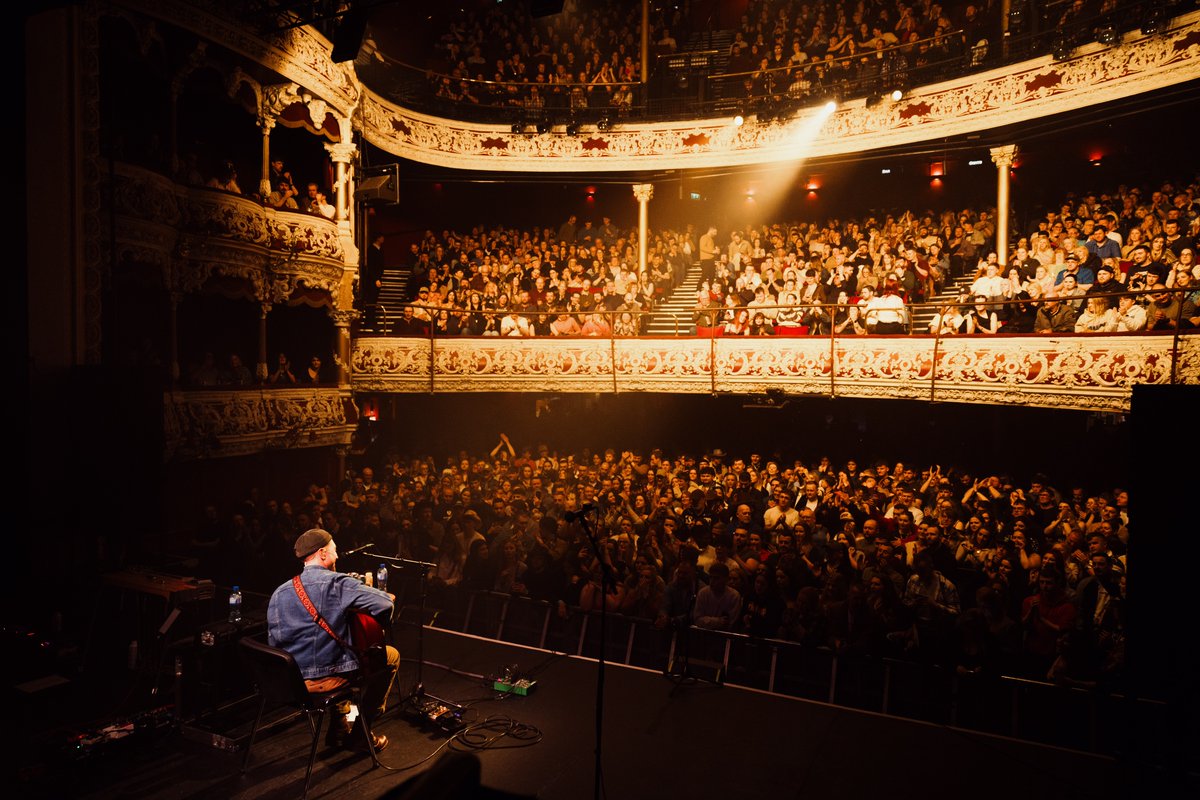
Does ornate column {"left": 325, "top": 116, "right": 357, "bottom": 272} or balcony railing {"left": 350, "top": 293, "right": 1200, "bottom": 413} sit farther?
ornate column {"left": 325, "top": 116, "right": 357, "bottom": 272}

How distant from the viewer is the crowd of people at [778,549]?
6.52 meters

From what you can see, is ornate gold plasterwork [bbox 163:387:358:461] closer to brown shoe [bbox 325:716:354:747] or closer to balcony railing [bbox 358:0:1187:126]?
brown shoe [bbox 325:716:354:747]

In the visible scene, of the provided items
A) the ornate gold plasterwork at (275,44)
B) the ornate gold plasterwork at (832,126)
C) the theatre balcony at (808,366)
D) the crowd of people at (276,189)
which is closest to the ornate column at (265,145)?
the crowd of people at (276,189)

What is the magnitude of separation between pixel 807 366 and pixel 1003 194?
185 inches

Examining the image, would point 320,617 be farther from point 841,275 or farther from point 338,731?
point 841,275

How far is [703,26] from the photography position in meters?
18.9

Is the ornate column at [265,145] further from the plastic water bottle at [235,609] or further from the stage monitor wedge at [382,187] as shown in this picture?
the plastic water bottle at [235,609]

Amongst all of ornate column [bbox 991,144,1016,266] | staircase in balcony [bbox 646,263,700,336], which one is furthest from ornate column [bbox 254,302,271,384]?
ornate column [bbox 991,144,1016,266]

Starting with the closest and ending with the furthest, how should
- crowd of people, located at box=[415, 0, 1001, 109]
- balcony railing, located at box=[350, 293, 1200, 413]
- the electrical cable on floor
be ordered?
the electrical cable on floor
balcony railing, located at box=[350, 293, 1200, 413]
crowd of people, located at box=[415, 0, 1001, 109]

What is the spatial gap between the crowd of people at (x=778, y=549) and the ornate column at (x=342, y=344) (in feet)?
6.62

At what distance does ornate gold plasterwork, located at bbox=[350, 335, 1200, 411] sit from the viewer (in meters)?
9.62

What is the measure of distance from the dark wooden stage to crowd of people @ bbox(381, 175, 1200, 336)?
5873 millimetres

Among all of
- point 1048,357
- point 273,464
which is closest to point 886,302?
point 1048,357

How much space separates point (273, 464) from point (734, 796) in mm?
10151
